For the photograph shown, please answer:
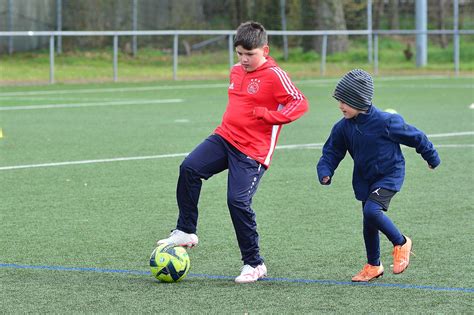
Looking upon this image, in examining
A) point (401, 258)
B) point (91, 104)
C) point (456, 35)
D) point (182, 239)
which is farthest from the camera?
point (456, 35)

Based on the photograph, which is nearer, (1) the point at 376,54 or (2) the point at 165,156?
(2) the point at 165,156

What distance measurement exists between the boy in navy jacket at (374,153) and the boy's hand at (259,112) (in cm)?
43

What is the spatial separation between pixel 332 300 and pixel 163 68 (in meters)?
23.5

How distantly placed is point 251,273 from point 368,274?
0.66 meters

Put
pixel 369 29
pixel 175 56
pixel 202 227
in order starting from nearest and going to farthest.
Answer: pixel 202 227 < pixel 175 56 < pixel 369 29

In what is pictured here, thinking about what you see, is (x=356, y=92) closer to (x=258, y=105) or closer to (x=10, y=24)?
(x=258, y=105)

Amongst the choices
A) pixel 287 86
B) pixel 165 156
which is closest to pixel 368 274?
pixel 287 86

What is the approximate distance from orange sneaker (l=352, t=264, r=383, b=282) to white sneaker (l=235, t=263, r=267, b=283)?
53cm

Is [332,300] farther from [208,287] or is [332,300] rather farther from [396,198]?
[396,198]

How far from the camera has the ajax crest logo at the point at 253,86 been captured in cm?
673

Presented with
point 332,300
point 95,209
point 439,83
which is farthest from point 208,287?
point 439,83

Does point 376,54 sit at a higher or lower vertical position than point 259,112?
lower

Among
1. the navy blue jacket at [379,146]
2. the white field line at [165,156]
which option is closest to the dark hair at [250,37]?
the navy blue jacket at [379,146]

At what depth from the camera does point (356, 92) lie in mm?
6242
